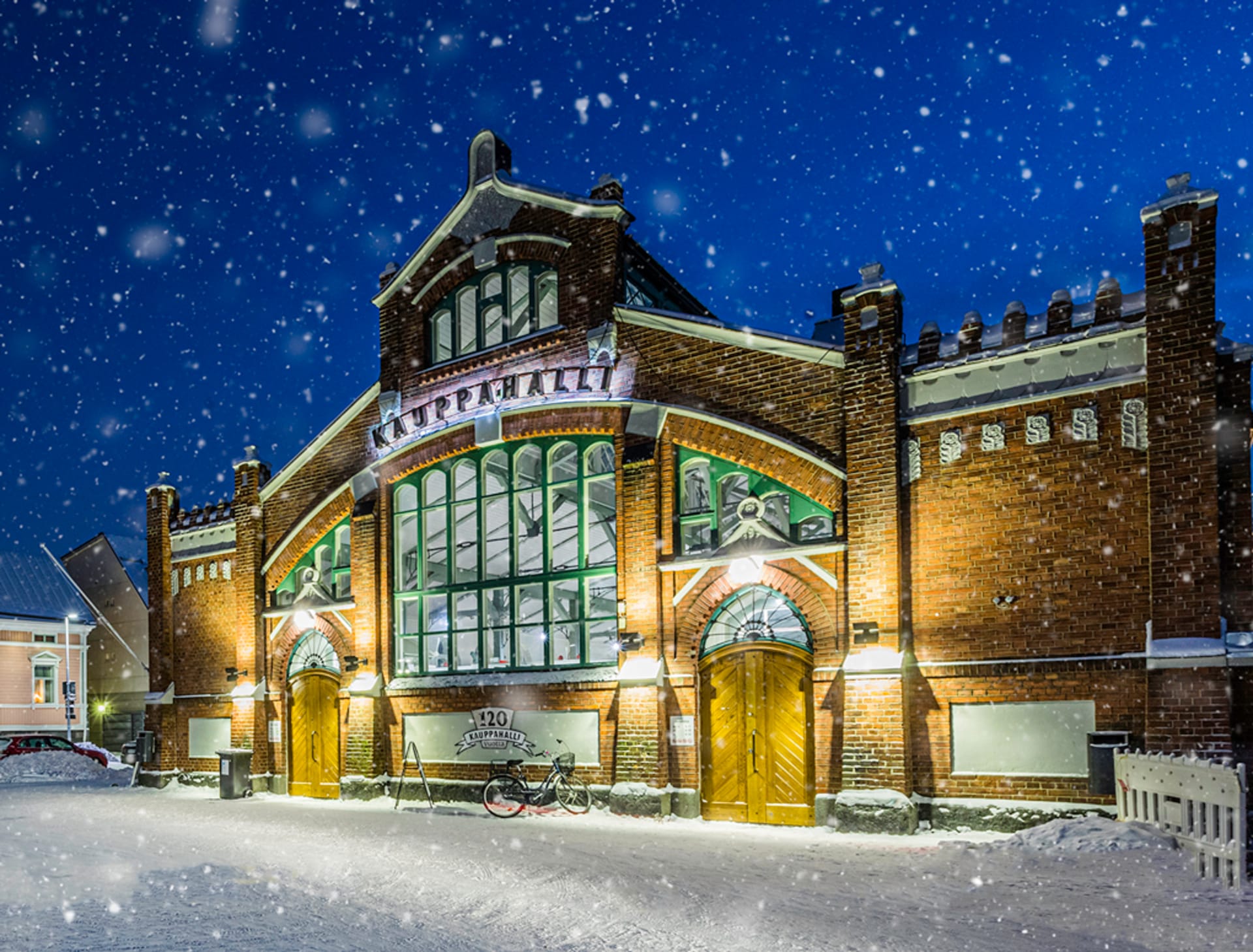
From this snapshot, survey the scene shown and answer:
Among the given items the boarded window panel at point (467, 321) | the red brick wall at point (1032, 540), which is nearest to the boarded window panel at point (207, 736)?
the boarded window panel at point (467, 321)

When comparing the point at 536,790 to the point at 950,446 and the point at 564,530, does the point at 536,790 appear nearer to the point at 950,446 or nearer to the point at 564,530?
the point at 564,530

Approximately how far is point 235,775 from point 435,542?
21.4ft

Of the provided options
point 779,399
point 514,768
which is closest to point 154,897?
point 514,768

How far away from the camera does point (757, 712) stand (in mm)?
15500

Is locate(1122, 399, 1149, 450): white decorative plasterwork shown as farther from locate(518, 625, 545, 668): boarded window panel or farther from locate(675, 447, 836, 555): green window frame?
locate(518, 625, 545, 668): boarded window panel

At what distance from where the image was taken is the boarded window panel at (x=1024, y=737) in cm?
1295

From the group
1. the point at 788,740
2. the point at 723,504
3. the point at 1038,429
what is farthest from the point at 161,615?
the point at 1038,429

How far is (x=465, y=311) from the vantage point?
20.2 meters

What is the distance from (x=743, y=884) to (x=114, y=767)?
27.1 meters

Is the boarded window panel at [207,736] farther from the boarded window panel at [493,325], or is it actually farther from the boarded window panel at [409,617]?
the boarded window panel at [493,325]

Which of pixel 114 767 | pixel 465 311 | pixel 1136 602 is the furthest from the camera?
pixel 114 767

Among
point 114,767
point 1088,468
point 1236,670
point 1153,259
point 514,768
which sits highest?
point 1153,259

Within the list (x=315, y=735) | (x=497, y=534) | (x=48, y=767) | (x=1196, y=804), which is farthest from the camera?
(x=48, y=767)

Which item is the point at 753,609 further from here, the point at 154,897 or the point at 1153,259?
the point at 154,897
